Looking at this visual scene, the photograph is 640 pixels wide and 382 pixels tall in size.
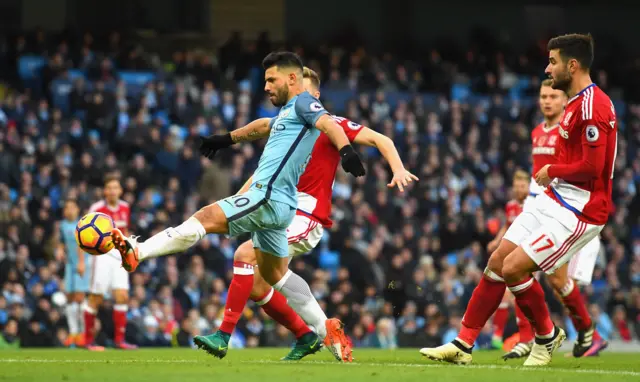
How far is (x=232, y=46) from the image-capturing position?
2397 centimetres

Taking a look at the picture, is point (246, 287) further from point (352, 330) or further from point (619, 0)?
point (619, 0)

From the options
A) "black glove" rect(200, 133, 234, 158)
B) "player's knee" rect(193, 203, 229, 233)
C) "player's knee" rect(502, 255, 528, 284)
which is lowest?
"player's knee" rect(502, 255, 528, 284)

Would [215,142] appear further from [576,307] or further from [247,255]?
[576,307]

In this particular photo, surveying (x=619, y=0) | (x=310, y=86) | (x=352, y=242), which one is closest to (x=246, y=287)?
(x=310, y=86)

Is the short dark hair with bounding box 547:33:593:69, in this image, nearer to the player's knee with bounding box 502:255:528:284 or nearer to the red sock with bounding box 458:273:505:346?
the player's knee with bounding box 502:255:528:284

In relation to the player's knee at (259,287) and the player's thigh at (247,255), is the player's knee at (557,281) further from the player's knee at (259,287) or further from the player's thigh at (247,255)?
the player's thigh at (247,255)

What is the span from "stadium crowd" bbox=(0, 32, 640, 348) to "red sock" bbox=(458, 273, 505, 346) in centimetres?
585

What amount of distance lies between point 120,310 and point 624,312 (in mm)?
10279

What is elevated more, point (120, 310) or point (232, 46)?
point (232, 46)

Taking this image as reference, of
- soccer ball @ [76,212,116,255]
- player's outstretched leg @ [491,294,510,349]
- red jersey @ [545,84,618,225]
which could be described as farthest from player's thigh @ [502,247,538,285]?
player's outstretched leg @ [491,294,510,349]

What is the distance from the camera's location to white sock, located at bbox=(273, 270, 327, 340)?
→ 898cm

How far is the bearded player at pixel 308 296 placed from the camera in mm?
8938

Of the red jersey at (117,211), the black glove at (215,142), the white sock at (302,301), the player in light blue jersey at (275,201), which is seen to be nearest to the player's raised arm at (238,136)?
the black glove at (215,142)

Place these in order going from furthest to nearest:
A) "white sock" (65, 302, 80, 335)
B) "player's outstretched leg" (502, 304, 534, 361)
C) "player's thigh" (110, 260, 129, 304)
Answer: "white sock" (65, 302, 80, 335) < "player's thigh" (110, 260, 129, 304) < "player's outstretched leg" (502, 304, 534, 361)
